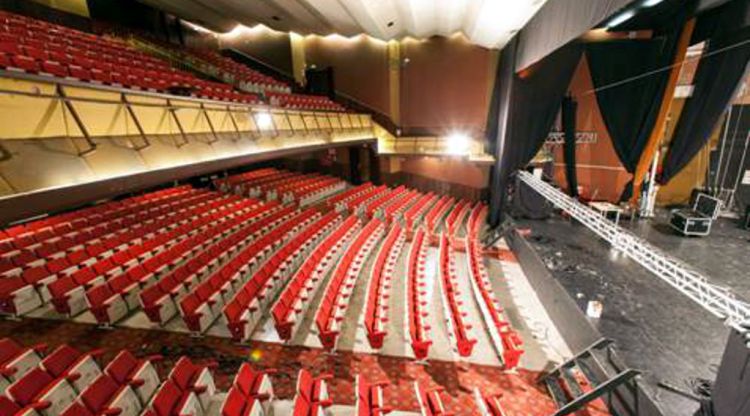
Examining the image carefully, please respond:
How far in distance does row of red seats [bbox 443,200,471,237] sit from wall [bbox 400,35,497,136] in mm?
1679

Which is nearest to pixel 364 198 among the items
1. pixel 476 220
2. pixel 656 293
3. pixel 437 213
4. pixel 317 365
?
pixel 437 213

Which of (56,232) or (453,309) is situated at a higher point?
(56,232)

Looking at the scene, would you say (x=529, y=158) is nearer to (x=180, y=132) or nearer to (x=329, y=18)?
(x=329, y=18)

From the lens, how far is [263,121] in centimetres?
467

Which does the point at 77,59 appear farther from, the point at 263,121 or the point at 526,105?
the point at 526,105

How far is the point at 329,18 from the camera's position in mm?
6324

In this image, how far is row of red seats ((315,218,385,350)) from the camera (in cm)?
258

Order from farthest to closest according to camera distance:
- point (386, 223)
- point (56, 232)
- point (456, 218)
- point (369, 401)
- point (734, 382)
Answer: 1. point (456, 218)
2. point (386, 223)
3. point (56, 232)
4. point (369, 401)
5. point (734, 382)

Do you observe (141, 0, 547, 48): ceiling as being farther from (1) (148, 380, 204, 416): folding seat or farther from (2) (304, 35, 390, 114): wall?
(1) (148, 380, 204, 416): folding seat

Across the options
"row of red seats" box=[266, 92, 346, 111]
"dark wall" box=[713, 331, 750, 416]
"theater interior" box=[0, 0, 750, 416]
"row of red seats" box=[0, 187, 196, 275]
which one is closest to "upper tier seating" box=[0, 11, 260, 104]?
"theater interior" box=[0, 0, 750, 416]

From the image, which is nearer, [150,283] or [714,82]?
[150,283]

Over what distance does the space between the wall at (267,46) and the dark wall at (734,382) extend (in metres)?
9.07

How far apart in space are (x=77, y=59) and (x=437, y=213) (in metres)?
5.44

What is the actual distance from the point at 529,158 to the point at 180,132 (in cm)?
545
